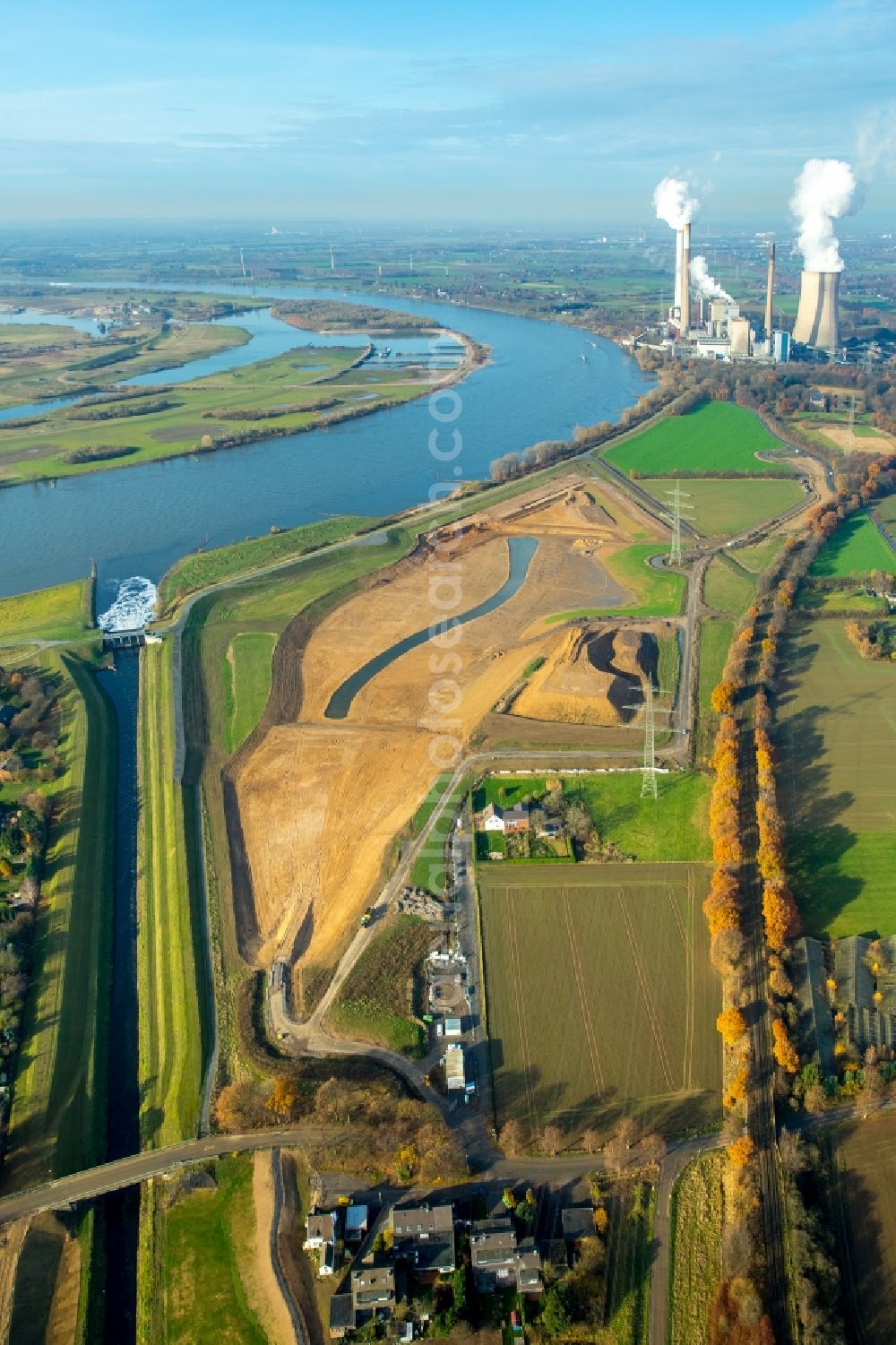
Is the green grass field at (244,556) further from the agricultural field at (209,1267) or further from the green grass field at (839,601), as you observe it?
the agricultural field at (209,1267)

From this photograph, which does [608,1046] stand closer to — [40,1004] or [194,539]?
[40,1004]

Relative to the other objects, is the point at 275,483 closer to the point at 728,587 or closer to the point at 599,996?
the point at 728,587

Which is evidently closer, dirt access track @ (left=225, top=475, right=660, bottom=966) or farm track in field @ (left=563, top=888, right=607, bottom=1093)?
farm track in field @ (left=563, top=888, right=607, bottom=1093)

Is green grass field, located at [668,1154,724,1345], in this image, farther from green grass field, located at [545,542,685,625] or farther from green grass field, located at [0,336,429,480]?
green grass field, located at [0,336,429,480]

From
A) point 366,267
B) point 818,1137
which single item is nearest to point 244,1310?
point 818,1137

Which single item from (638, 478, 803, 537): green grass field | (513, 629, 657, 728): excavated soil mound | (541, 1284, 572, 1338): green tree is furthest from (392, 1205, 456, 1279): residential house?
(638, 478, 803, 537): green grass field

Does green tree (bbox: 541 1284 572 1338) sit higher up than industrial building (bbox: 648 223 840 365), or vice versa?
industrial building (bbox: 648 223 840 365)
